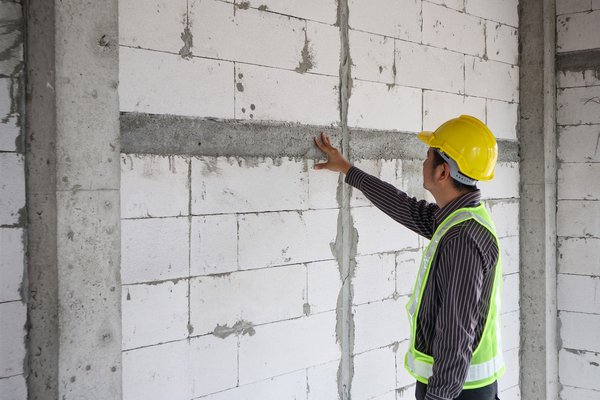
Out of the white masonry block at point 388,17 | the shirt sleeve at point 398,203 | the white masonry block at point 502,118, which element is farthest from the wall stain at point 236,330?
the white masonry block at point 502,118

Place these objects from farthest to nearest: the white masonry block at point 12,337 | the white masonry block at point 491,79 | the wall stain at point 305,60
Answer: the white masonry block at point 491,79, the wall stain at point 305,60, the white masonry block at point 12,337

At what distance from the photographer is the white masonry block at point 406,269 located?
350cm

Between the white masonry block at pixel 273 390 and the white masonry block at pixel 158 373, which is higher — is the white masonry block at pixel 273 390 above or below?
below

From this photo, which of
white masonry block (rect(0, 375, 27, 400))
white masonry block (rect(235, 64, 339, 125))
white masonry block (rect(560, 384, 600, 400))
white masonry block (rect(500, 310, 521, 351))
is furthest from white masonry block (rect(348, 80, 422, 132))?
A: white masonry block (rect(560, 384, 600, 400))

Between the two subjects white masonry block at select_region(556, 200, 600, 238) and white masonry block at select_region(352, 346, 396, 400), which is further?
white masonry block at select_region(556, 200, 600, 238)

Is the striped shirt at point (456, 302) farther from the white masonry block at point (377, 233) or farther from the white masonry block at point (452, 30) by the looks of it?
the white masonry block at point (452, 30)

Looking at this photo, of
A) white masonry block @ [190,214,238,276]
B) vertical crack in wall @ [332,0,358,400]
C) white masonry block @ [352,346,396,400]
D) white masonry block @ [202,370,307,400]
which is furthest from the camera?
white masonry block @ [352,346,396,400]

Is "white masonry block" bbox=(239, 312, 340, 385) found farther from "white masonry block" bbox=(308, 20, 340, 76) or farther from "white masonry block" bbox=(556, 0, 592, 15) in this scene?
"white masonry block" bbox=(556, 0, 592, 15)

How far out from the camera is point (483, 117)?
13.3 ft

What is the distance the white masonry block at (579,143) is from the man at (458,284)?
81.3 inches

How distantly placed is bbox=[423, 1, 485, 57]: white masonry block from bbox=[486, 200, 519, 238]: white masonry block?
104 centimetres

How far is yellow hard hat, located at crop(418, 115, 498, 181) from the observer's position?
2.47m

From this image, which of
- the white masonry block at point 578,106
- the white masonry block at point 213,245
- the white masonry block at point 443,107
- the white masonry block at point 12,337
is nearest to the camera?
the white masonry block at point 12,337

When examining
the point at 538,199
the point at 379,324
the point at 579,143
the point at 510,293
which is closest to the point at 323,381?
the point at 379,324
